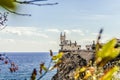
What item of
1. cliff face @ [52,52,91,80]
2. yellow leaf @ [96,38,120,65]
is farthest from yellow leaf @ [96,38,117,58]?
cliff face @ [52,52,91,80]

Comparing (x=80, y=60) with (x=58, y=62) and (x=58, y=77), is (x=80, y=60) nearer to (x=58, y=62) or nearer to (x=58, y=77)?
(x=58, y=77)

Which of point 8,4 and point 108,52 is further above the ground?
point 8,4

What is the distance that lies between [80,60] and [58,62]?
174 ft

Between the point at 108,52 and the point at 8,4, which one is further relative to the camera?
the point at 8,4

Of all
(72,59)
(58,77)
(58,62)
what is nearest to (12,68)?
(58,62)

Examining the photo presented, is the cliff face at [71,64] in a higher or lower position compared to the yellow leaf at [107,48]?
lower

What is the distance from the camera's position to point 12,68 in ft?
14.0

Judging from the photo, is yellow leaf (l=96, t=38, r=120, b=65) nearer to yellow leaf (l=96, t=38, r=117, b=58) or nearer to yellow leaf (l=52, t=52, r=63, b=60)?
yellow leaf (l=96, t=38, r=117, b=58)

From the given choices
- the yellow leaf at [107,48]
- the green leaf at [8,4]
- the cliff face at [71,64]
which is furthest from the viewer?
the cliff face at [71,64]

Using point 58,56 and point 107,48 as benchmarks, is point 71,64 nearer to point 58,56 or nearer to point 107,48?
point 58,56

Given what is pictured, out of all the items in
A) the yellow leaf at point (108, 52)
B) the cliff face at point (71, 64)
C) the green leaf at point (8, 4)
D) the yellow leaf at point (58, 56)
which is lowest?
the cliff face at point (71, 64)

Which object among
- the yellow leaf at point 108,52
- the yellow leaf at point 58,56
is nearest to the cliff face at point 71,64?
the yellow leaf at point 58,56

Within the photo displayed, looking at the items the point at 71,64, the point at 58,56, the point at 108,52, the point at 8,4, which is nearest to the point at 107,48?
the point at 108,52

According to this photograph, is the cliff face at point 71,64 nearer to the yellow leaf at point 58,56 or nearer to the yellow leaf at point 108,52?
the yellow leaf at point 58,56
